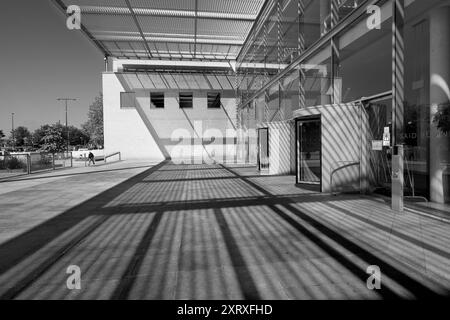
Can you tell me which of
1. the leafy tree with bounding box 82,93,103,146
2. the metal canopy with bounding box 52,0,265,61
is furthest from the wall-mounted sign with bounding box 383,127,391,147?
the leafy tree with bounding box 82,93,103,146

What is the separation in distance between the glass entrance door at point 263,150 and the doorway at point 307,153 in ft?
15.5

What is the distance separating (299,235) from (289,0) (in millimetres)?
13068

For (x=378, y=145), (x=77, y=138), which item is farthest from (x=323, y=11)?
(x=77, y=138)

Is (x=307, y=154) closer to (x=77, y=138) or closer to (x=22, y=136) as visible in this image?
(x=77, y=138)

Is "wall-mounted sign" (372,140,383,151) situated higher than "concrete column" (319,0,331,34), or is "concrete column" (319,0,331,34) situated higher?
"concrete column" (319,0,331,34)

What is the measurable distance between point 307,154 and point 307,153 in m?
0.05

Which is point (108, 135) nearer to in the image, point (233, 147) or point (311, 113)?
point (233, 147)

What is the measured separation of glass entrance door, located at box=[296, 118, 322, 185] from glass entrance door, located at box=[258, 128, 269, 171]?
472 cm

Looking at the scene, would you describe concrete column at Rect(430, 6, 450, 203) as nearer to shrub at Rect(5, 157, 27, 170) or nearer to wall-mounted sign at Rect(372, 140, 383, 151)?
wall-mounted sign at Rect(372, 140, 383, 151)

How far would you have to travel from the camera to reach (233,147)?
1254 inches

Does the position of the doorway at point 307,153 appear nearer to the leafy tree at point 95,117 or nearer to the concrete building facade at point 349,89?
the concrete building facade at point 349,89

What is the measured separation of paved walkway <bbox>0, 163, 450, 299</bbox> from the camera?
344 cm

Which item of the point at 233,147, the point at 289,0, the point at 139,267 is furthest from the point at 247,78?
the point at 139,267

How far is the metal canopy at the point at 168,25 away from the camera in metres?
19.4
